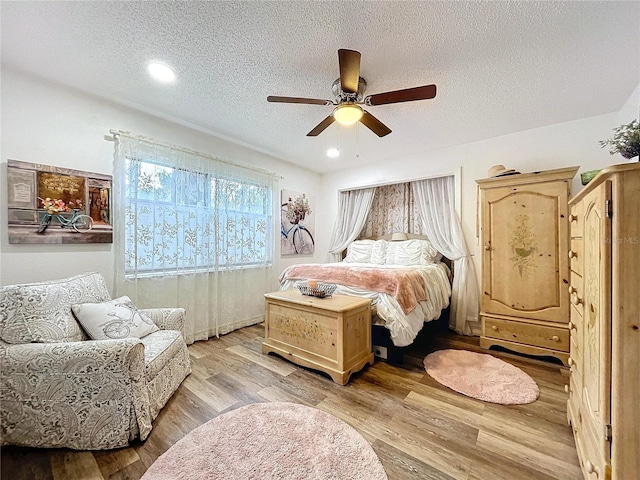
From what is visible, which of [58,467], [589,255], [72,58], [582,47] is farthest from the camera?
[72,58]

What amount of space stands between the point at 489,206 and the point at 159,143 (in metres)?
3.68

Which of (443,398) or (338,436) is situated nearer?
(338,436)

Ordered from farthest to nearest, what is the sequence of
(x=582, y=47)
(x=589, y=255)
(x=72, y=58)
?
(x=72, y=58)
(x=582, y=47)
(x=589, y=255)

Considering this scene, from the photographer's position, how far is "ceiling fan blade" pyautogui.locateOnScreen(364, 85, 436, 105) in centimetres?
177

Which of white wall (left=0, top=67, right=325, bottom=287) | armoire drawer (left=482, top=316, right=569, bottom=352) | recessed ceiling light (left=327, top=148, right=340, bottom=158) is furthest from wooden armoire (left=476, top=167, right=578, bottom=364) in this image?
white wall (left=0, top=67, right=325, bottom=287)

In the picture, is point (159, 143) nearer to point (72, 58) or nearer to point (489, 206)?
point (72, 58)

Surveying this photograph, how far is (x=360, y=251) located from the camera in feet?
14.2

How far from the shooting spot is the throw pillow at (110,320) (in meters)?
1.80

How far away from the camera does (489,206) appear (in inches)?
116

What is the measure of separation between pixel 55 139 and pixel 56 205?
22.5 inches

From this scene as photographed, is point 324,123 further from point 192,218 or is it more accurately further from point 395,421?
point 395,421

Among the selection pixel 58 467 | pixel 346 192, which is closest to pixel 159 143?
pixel 58 467

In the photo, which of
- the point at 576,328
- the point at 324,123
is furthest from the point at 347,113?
the point at 576,328

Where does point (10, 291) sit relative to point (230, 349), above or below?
above
